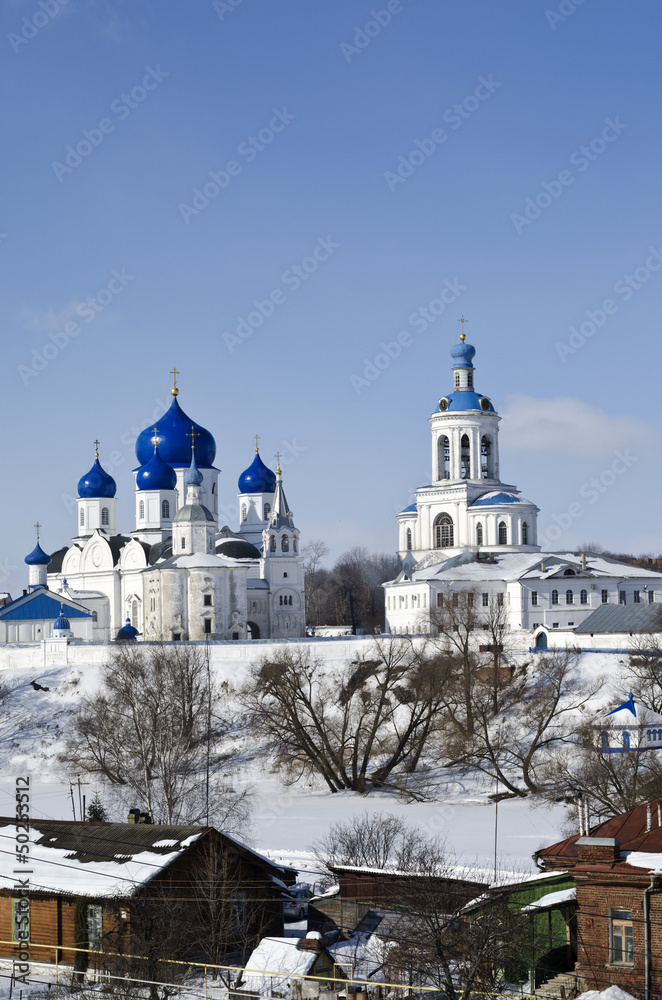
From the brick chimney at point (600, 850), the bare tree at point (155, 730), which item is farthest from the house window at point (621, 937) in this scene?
the bare tree at point (155, 730)

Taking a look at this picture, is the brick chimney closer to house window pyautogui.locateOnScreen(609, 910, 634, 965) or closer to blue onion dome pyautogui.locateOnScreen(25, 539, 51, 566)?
house window pyautogui.locateOnScreen(609, 910, 634, 965)

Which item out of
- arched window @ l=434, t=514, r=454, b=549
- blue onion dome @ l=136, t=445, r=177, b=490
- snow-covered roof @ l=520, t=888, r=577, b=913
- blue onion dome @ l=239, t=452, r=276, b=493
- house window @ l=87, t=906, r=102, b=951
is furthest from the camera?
blue onion dome @ l=239, t=452, r=276, b=493

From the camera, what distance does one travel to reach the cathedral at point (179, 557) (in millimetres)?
Answer: 52469

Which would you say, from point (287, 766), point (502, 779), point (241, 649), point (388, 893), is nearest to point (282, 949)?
point (388, 893)

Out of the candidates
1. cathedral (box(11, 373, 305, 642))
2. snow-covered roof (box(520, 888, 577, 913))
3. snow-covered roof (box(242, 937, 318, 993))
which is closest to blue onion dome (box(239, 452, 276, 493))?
cathedral (box(11, 373, 305, 642))

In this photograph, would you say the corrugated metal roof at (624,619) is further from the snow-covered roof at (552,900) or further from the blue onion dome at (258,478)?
the snow-covered roof at (552,900)

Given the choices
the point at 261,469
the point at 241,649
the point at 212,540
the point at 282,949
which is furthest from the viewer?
the point at 261,469

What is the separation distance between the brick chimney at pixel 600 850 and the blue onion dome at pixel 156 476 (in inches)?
1813

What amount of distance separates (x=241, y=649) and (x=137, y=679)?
5761mm

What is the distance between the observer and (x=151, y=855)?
18141mm

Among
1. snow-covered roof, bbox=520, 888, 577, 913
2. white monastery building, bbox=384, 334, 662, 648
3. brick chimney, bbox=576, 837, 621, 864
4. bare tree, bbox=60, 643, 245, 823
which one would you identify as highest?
white monastery building, bbox=384, 334, 662, 648

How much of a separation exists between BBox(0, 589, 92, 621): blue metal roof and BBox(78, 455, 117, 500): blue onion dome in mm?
7914

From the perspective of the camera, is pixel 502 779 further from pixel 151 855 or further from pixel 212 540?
pixel 212 540

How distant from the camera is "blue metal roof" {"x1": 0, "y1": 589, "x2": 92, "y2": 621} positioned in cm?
5538
